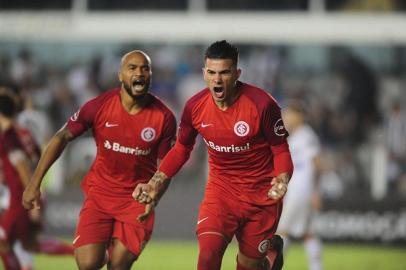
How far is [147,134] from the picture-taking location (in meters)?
10.1

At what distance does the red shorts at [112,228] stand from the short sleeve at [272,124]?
1.47 metres

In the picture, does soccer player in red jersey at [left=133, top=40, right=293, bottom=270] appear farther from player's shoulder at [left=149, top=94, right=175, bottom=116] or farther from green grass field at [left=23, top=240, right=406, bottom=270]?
green grass field at [left=23, top=240, right=406, bottom=270]

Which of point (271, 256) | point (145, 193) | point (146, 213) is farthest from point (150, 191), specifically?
point (271, 256)

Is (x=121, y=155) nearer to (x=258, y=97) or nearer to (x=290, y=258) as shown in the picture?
(x=258, y=97)

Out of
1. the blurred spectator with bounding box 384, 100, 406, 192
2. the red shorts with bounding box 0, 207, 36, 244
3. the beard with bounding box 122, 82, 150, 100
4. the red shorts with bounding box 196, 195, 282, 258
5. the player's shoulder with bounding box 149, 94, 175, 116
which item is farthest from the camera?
the blurred spectator with bounding box 384, 100, 406, 192

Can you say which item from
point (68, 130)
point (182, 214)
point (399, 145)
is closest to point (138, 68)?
point (68, 130)

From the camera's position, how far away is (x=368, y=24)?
24.0 m

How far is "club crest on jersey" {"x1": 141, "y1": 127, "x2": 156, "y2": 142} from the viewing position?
1012cm

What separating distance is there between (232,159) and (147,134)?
0.86 m

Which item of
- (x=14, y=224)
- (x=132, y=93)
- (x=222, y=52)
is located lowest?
(x=14, y=224)

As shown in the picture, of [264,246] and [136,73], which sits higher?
[136,73]

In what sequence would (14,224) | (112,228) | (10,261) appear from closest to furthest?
(112,228) → (10,261) → (14,224)

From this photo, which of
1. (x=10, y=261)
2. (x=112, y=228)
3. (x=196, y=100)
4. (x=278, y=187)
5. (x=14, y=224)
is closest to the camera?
(x=278, y=187)

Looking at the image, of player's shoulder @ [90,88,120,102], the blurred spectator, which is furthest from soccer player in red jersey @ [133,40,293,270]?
the blurred spectator
